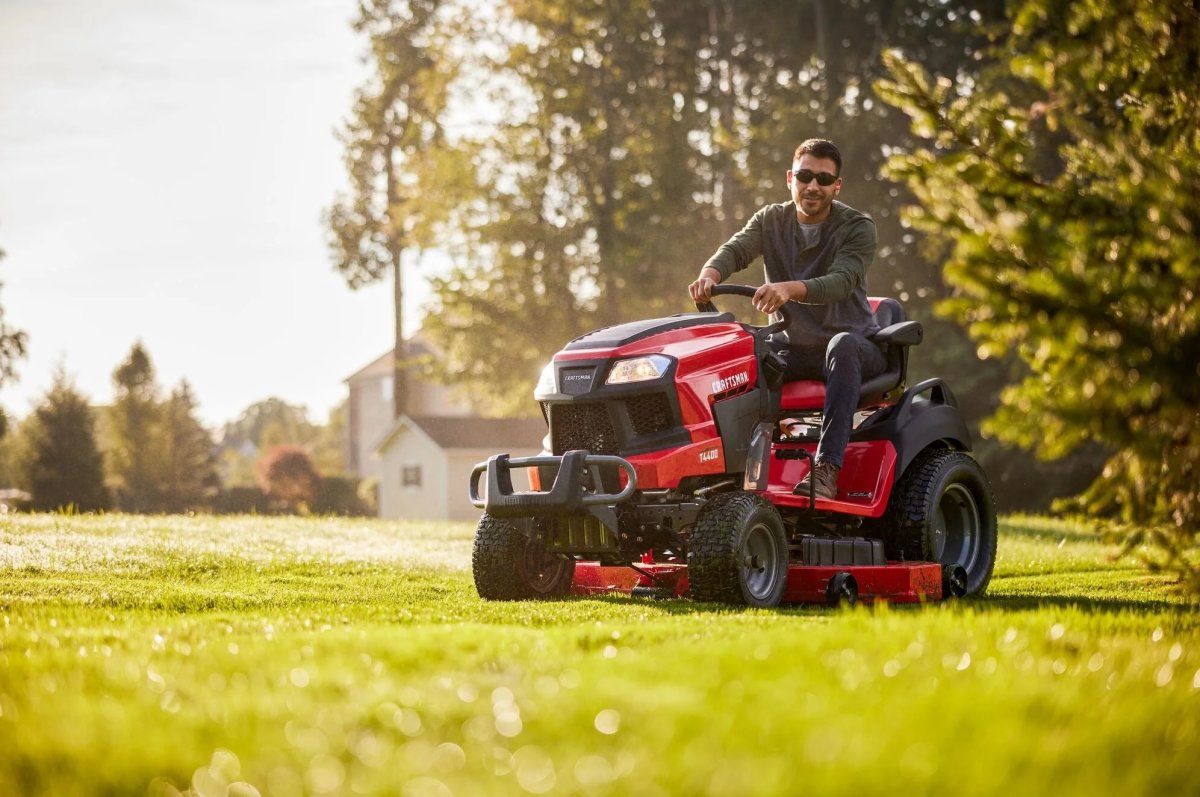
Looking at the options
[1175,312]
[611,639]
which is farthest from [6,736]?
[1175,312]

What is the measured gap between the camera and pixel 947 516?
9297mm

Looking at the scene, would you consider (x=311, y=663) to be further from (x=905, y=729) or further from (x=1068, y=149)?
(x=1068, y=149)

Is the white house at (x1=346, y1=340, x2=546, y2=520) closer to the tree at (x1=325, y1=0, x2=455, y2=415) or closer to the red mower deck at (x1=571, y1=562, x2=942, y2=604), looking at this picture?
the tree at (x1=325, y1=0, x2=455, y2=415)

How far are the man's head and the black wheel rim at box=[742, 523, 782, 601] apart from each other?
1962mm

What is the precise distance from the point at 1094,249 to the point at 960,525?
469 centimetres

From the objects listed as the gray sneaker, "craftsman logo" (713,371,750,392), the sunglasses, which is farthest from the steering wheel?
the gray sneaker

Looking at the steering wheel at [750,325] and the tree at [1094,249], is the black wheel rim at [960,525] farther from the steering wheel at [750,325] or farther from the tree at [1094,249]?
the tree at [1094,249]

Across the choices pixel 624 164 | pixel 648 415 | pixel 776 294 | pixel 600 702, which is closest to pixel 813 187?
pixel 776 294

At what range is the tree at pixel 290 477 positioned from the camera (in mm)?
59656

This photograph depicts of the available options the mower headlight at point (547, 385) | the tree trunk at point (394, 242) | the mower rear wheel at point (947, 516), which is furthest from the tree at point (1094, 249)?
the tree trunk at point (394, 242)

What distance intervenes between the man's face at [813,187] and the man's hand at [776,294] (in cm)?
69

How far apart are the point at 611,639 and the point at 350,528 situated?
11.1 metres

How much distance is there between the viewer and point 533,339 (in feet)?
114

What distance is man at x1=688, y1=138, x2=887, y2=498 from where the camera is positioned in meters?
7.74
